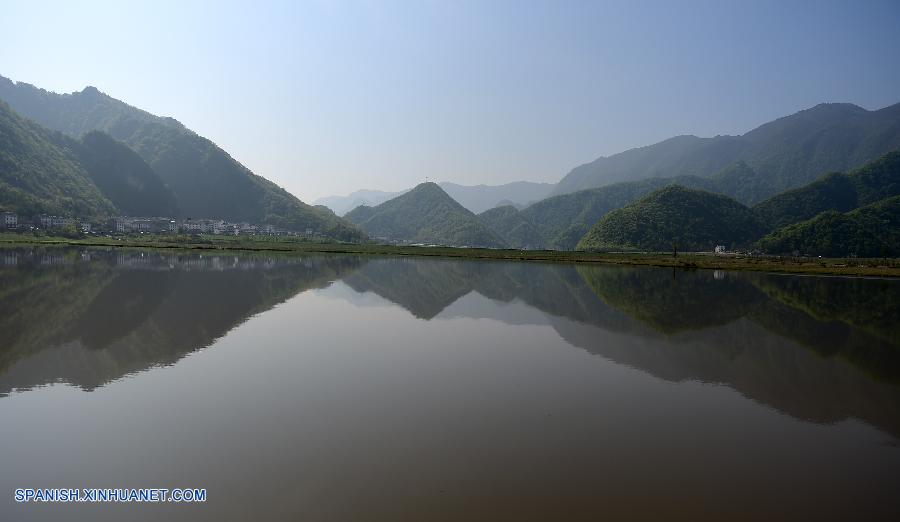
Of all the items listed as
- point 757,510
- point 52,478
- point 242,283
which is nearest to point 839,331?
point 757,510

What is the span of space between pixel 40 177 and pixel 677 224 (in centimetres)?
18168

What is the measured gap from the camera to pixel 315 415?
404 inches

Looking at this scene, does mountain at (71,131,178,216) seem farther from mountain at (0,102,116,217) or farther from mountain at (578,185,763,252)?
mountain at (578,185,763,252)

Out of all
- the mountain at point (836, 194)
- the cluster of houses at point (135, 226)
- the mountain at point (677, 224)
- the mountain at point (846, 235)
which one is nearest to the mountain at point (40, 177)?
the cluster of houses at point (135, 226)

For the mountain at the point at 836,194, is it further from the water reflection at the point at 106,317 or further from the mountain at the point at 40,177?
the mountain at the point at 40,177

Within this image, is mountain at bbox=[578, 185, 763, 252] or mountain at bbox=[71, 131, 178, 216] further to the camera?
mountain at bbox=[71, 131, 178, 216]

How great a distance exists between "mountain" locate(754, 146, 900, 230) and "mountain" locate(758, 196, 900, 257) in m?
31.1

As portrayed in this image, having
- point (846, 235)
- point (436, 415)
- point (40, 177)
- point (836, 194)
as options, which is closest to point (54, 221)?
point (40, 177)

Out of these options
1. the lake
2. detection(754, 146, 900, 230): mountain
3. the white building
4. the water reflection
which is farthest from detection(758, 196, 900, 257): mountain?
the white building

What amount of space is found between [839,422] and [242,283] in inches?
1384

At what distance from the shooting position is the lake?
7176 millimetres

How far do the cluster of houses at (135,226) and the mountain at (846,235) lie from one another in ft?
485

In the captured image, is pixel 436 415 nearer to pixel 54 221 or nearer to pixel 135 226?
pixel 54 221

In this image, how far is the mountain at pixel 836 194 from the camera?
523 ft
